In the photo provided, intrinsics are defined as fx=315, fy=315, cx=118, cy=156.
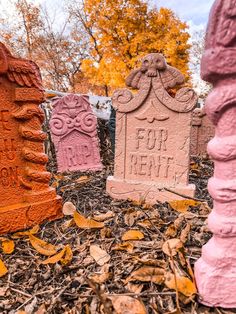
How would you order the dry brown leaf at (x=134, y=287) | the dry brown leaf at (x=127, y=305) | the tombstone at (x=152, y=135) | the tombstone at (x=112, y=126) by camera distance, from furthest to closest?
the tombstone at (x=112, y=126) < the tombstone at (x=152, y=135) < the dry brown leaf at (x=134, y=287) < the dry brown leaf at (x=127, y=305)

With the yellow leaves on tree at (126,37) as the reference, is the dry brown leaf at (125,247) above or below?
below

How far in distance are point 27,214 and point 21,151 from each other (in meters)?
0.50

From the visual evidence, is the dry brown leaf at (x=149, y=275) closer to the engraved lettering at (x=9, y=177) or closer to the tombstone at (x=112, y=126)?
the engraved lettering at (x=9, y=177)

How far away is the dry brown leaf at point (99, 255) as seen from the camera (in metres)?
1.75

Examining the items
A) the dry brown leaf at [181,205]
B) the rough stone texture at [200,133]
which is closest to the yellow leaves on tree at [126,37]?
the rough stone texture at [200,133]

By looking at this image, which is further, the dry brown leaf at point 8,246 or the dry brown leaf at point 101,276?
the dry brown leaf at point 8,246

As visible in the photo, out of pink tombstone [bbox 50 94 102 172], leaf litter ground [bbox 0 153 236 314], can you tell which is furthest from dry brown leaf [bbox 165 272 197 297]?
pink tombstone [bbox 50 94 102 172]

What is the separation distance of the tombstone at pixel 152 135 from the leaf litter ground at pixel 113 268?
0.60 m

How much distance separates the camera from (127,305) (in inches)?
50.1

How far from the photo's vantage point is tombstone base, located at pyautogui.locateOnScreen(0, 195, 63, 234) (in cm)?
238

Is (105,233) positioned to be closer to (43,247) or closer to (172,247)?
(43,247)

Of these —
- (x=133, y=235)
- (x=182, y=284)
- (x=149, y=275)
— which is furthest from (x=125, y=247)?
(x=182, y=284)

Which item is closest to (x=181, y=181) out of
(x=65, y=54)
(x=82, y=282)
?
(x=82, y=282)

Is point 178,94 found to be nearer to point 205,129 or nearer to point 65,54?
point 205,129
